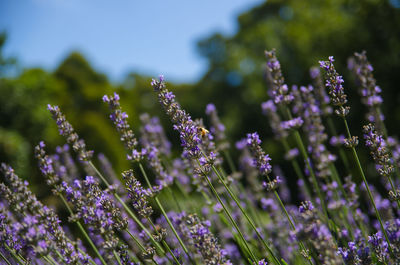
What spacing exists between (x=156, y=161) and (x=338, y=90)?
2.11m

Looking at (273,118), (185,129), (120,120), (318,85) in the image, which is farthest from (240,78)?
(185,129)

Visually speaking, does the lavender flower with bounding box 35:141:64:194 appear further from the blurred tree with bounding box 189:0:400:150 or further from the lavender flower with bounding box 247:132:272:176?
the blurred tree with bounding box 189:0:400:150

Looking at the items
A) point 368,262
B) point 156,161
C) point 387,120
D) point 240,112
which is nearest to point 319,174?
point 368,262

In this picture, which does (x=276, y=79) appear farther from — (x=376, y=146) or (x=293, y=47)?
(x=293, y=47)

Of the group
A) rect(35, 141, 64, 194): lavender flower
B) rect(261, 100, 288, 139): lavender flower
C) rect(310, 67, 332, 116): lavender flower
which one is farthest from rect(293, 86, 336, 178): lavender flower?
rect(35, 141, 64, 194): lavender flower

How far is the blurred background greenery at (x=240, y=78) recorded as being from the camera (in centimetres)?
957

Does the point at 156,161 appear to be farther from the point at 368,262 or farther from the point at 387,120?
the point at 387,120

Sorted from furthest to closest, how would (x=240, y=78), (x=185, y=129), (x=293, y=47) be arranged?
(x=240, y=78), (x=293, y=47), (x=185, y=129)

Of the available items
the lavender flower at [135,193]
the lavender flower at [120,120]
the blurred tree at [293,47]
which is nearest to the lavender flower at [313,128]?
the blurred tree at [293,47]

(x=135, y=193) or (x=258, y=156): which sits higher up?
(x=258, y=156)

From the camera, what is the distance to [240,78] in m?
18.4

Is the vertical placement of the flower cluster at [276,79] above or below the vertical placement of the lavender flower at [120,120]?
above

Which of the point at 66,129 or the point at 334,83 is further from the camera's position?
the point at 66,129

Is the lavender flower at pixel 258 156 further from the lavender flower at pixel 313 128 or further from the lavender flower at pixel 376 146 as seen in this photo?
the lavender flower at pixel 313 128
